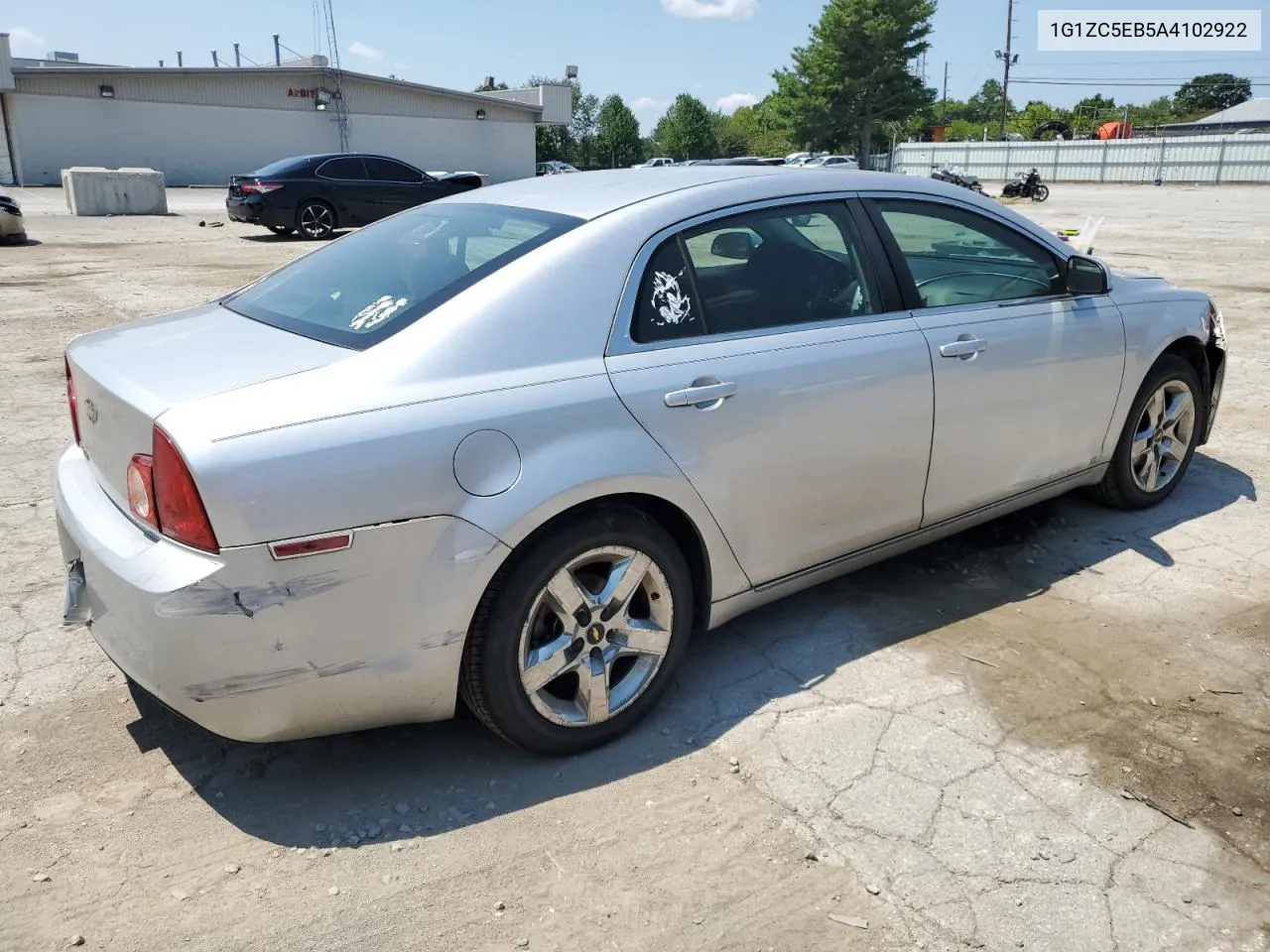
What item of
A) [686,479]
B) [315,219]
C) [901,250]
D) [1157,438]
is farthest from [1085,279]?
[315,219]

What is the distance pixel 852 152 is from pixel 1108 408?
66.2 m

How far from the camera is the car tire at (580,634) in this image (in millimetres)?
2654

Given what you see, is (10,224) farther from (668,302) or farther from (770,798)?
(770,798)

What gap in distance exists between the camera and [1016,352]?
12.4 feet

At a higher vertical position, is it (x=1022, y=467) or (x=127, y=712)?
(x=1022, y=467)

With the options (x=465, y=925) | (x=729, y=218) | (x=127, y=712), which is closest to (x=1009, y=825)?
(x=465, y=925)

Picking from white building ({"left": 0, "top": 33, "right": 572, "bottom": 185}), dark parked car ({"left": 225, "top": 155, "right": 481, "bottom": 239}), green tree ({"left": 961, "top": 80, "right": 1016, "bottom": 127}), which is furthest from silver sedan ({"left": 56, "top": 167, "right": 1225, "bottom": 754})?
green tree ({"left": 961, "top": 80, "right": 1016, "bottom": 127})

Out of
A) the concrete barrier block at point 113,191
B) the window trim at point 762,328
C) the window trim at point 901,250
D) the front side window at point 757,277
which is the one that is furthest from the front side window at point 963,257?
the concrete barrier block at point 113,191

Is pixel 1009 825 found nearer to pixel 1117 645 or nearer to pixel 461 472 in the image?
pixel 1117 645

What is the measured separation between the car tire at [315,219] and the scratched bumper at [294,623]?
17.1m

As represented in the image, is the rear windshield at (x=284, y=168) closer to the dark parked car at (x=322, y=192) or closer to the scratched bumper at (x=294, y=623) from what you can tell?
the dark parked car at (x=322, y=192)

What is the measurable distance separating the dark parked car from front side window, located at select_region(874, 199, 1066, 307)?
15.1 metres

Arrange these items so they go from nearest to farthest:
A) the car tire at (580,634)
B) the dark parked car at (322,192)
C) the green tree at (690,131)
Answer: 1. the car tire at (580,634)
2. the dark parked car at (322,192)
3. the green tree at (690,131)

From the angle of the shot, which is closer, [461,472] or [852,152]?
[461,472]
